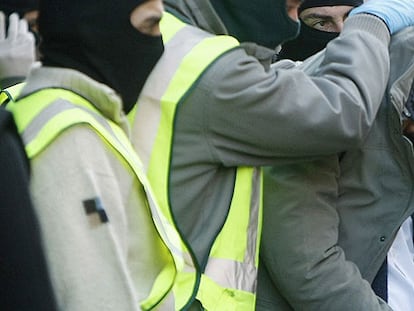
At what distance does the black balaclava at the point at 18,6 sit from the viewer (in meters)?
3.50

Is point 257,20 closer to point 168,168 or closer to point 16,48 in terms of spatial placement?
point 168,168

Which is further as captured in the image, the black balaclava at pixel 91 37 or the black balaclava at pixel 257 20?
the black balaclava at pixel 257 20

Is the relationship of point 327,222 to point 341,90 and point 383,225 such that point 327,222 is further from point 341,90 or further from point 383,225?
point 341,90

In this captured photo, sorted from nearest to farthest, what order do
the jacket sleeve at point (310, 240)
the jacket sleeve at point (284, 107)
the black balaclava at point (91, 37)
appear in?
the black balaclava at point (91, 37) → the jacket sleeve at point (284, 107) → the jacket sleeve at point (310, 240)

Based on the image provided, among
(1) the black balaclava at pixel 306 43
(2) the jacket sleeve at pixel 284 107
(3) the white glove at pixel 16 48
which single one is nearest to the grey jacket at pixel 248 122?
(2) the jacket sleeve at pixel 284 107

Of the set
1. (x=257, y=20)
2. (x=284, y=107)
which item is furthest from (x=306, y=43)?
(x=284, y=107)

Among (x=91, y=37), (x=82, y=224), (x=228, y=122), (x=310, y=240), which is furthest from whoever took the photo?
(x=310, y=240)

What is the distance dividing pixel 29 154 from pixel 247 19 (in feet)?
2.66

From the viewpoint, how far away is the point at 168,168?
2.14 m

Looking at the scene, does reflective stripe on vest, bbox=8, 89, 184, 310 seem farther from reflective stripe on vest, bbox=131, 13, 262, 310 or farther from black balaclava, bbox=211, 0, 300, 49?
black balaclava, bbox=211, 0, 300, 49

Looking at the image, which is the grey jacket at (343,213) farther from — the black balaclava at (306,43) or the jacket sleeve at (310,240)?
the black balaclava at (306,43)

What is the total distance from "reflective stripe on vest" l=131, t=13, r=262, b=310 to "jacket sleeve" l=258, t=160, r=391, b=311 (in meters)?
0.14

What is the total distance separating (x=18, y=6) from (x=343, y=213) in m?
1.57

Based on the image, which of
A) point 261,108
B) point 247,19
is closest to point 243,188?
point 261,108
